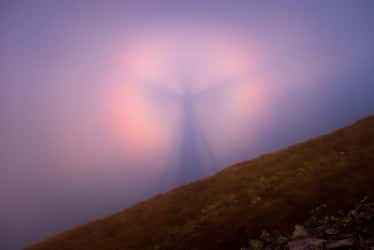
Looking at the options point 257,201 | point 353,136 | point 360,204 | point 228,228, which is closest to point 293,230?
point 360,204

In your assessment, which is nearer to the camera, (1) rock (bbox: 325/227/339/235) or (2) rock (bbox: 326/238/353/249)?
(2) rock (bbox: 326/238/353/249)

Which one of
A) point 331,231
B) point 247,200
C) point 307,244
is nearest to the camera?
point 307,244

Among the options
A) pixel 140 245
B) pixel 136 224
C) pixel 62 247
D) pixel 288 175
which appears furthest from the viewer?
pixel 62 247

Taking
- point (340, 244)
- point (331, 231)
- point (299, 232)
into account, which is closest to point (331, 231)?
point (331, 231)

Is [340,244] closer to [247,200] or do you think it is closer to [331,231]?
[331,231]

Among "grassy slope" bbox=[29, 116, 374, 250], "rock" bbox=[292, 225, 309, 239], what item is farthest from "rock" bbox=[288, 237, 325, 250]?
"grassy slope" bbox=[29, 116, 374, 250]

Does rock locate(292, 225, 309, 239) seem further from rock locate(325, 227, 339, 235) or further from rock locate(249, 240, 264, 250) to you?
rock locate(249, 240, 264, 250)

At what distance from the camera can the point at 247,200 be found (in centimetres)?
2511

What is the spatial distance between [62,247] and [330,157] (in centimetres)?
2596

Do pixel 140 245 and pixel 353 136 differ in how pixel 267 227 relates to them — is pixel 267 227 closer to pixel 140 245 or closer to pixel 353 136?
pixel 140 245

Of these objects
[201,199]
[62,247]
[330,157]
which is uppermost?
[330,157]

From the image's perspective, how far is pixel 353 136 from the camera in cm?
3159

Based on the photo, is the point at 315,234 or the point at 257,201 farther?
the point at 257,201

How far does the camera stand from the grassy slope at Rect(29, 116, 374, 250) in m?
19.7
